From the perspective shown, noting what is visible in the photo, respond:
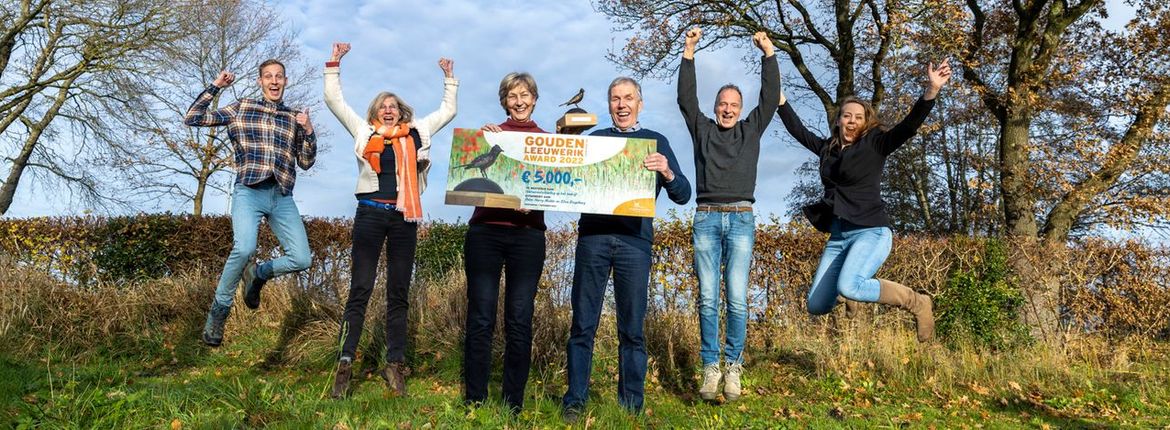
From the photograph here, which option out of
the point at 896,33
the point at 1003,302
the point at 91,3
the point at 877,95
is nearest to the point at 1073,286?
the point at 1003,302

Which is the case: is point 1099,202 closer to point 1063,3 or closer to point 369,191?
point 1063,3

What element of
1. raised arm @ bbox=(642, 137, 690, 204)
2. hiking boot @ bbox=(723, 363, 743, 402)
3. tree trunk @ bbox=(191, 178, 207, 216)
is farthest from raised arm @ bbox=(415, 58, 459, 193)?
tree trunk @ bbox=(191, 178, 207, 216)

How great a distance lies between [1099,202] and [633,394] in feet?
33.3

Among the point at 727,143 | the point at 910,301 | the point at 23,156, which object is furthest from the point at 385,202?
the point at 23,156

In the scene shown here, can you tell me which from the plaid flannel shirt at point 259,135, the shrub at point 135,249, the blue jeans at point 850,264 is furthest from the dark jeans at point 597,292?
the shrub at point 135,249

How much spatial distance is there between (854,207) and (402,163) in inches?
117

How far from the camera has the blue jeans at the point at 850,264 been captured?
5.27m

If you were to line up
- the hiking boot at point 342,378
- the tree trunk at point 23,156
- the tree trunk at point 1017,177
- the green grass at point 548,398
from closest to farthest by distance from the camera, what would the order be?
the green grass at point 548,398, the hiking boot at point 342,378, the tree trunk at point 1017,177, the tree trunk at point 23,156

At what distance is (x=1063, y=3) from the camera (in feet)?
39.6

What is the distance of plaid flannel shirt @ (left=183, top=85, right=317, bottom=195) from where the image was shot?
18.0 ft

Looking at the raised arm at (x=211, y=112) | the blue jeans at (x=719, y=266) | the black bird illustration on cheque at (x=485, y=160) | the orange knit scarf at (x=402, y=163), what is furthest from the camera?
the raised arm at (x=211, y=112)

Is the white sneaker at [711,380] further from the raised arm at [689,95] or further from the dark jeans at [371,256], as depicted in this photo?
the dark jeans at [371,256]

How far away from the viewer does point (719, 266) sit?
17.4 ft

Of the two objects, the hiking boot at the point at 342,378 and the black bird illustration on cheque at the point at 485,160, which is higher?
the black bird illustration on cheque at the point at 485,160
